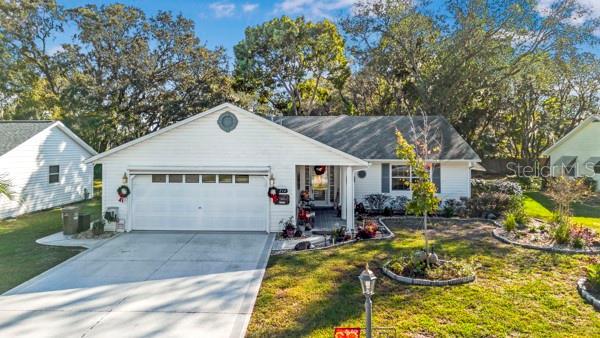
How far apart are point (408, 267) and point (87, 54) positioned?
2949cm

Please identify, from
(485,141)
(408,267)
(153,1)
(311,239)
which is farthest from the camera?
(485,141)

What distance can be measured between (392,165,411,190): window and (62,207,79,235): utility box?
12827 millimetres

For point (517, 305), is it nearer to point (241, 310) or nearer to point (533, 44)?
point (241, 310)

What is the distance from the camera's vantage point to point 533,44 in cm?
2519

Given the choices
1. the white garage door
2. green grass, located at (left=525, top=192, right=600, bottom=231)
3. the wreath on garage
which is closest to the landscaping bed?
green grass, located at (left=525, top=192, right=600, bottom=231)

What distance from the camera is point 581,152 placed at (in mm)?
26312

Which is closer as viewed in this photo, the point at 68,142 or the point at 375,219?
the point at 375,219

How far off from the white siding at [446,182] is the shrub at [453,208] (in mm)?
447

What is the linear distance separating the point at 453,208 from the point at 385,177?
3.21m

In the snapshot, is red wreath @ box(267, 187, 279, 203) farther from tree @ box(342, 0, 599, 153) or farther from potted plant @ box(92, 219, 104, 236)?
tree @ box(342, 0, 599, 153)

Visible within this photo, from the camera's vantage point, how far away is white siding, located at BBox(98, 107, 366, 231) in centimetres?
1344

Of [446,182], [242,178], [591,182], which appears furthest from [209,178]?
[591,182]

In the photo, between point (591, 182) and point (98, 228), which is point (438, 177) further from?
point (591, 182)

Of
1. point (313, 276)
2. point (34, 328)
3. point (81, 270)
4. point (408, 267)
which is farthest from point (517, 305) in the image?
point (81, 270)
